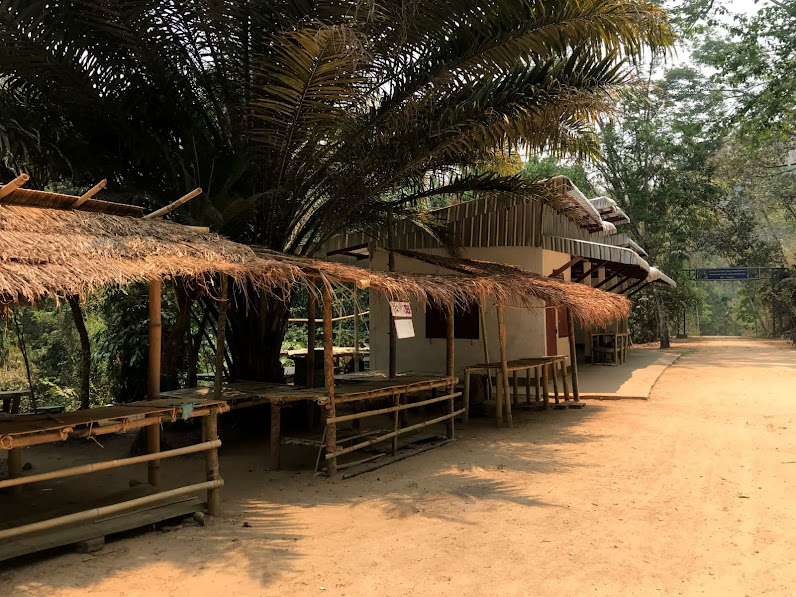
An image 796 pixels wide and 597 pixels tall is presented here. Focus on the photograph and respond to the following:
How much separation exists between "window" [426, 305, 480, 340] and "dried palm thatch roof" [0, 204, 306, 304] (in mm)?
6291

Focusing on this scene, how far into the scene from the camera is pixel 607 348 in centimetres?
1652

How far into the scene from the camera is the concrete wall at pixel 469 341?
11.4m

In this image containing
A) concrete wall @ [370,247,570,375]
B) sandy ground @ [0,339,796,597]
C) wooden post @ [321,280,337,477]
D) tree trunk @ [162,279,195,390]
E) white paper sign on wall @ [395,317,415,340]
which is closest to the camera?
sandy ground @ [0,339,796,597]

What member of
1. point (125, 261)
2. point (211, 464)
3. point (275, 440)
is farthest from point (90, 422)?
point (275, 440)

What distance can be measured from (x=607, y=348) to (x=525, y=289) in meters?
8.95

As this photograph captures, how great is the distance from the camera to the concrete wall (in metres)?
11.4

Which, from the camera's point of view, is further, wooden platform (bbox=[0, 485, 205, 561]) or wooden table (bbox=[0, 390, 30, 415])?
wooden table (bbox=[0, 390, 30, 415])

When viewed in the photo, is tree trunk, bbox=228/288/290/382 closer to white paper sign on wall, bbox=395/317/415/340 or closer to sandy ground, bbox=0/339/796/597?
sandy ground, bbox=0/339/796/597

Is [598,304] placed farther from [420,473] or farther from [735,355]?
[735,355]

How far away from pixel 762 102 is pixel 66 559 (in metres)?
19.8

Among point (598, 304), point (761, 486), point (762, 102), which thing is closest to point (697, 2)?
point (762, 102)

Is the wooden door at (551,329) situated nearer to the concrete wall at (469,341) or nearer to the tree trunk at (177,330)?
the concrete wall at (469,341)

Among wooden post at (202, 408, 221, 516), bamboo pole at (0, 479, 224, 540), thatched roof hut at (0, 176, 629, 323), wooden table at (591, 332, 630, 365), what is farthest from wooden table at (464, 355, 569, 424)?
wooden table at (591, 332, 630, 365)

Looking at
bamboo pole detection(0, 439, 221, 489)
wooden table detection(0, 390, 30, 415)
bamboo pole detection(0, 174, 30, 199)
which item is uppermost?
bamboo pole detection(0, 174, 30, 199)
